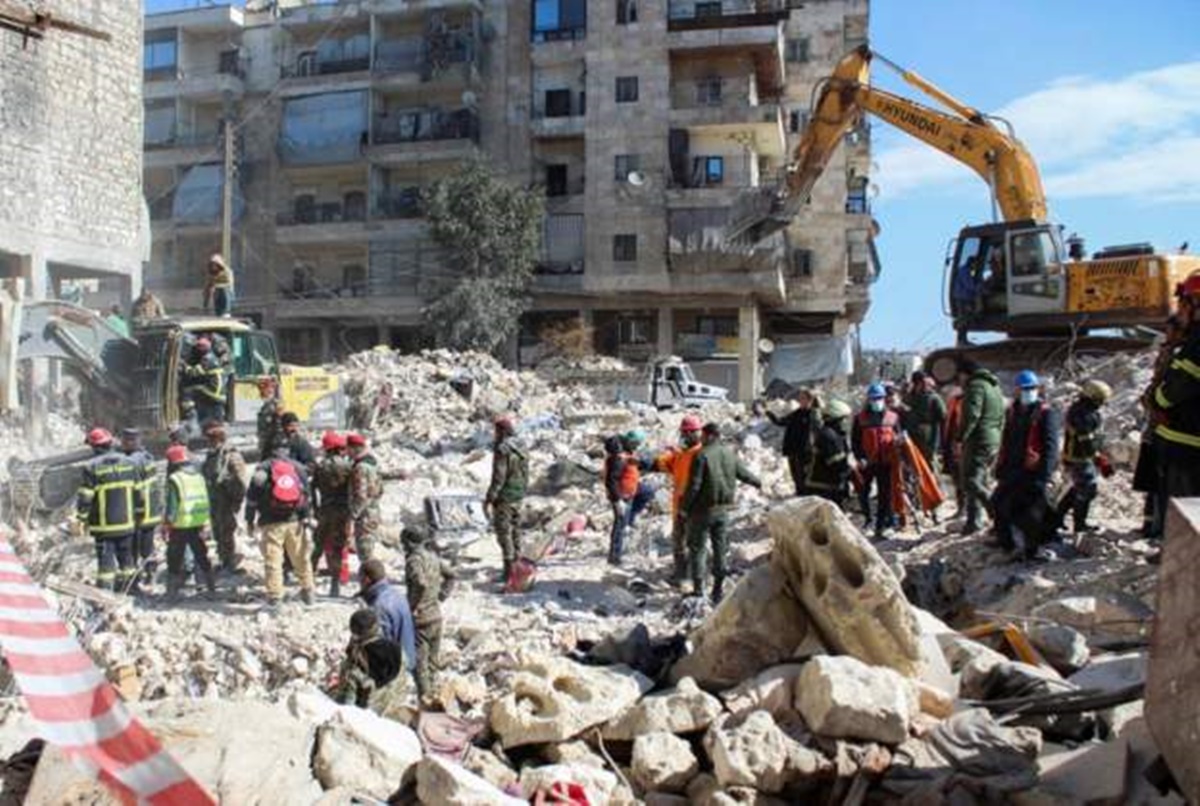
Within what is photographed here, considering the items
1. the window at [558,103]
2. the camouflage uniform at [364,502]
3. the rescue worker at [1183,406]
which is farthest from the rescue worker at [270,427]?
the window at [558,103]

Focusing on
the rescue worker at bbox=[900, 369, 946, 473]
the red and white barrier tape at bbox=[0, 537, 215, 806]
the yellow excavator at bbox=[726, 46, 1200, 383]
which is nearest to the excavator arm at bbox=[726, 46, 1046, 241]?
the yellow excavator at bbox=[726, 46, 1200, 383]

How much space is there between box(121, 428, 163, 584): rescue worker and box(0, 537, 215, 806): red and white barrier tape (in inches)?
253

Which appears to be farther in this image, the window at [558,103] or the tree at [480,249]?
the window at [558,103]

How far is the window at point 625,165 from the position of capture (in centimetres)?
3316

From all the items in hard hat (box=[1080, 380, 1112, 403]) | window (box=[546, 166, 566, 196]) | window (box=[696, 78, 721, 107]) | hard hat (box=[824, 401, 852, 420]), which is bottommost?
hard hat (box=[824, 401, 852, 420])

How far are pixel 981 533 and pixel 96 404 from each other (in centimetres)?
1233

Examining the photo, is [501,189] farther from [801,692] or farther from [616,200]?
[801,692]

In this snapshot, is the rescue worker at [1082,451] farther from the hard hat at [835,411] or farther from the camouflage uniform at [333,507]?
the camouflage uniform at [333,507]

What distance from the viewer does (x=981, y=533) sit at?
30.6ft

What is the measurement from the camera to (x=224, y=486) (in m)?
9.84

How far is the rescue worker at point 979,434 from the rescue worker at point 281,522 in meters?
5.66

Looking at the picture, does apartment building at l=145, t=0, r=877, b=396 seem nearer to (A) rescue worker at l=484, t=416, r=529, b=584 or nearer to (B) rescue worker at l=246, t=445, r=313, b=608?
(A) rescue worker at l=484, t=416, r=529, b=584

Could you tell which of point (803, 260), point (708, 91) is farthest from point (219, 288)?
point (803, 260)

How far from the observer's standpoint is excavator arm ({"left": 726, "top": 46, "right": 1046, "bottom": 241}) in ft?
54.5
